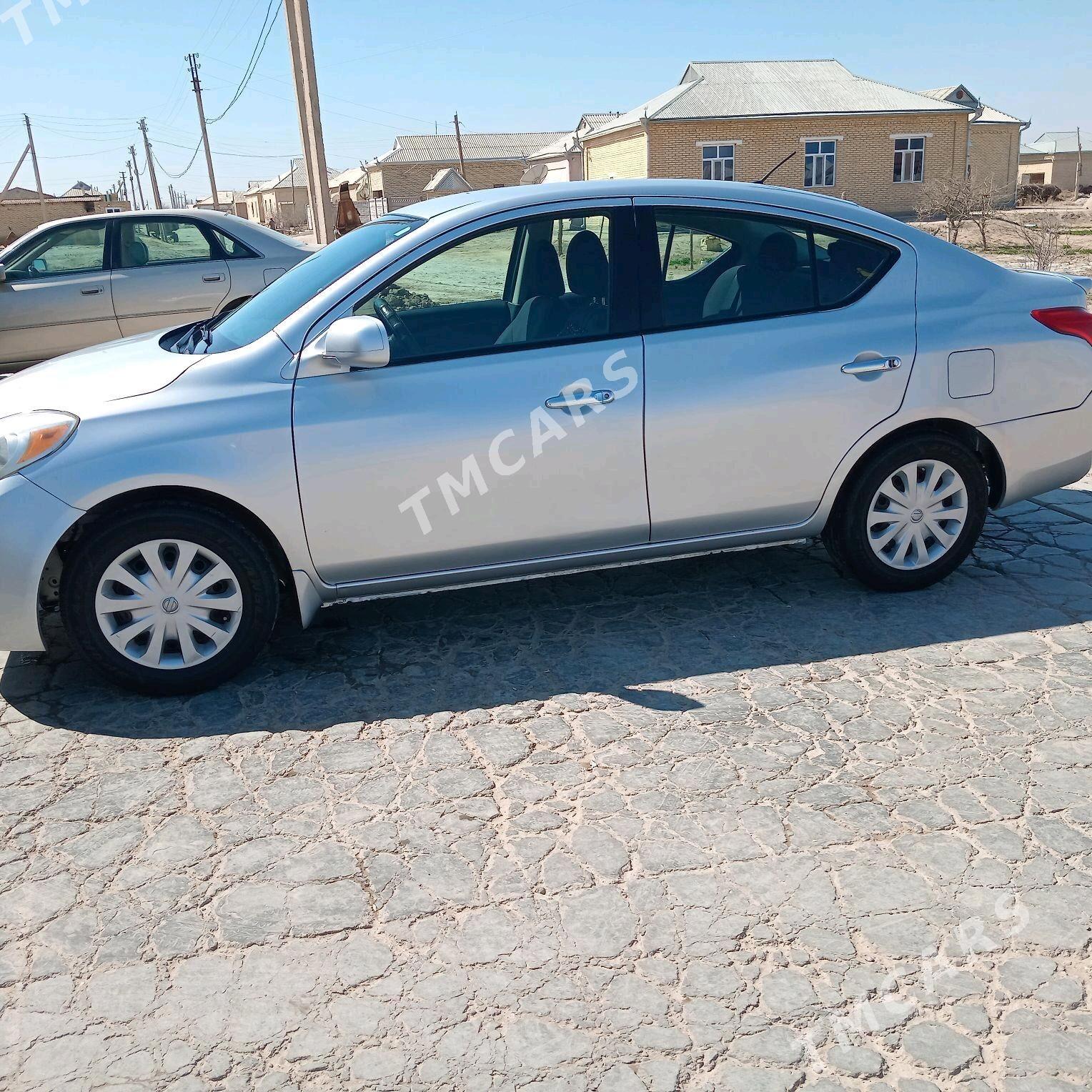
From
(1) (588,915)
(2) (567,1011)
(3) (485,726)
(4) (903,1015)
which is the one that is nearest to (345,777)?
(3) (485,726)

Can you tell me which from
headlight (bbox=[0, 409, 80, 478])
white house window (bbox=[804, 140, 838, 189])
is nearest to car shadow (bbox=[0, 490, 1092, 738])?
headlight (bbox=[0, 409, 80, 478])

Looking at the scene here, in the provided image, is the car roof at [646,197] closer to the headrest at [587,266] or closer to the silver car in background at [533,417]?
the silver car in background at [533,417]

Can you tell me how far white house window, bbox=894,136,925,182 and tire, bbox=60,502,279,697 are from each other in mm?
46772

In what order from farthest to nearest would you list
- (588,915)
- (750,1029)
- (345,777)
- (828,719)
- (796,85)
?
(796,85) → (828,719) → (345,777) → (588,915) → (750,1029)

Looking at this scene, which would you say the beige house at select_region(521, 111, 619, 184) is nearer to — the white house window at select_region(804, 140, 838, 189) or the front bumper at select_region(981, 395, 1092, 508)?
the white house window at select_region(804, 140, 838, 189)

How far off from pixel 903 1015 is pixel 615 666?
1.93 meters

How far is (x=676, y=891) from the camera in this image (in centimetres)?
288

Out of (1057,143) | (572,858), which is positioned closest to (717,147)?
(572,858)

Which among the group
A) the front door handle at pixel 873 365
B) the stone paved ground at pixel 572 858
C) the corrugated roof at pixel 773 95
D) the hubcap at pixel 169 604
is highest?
the corrugated roof at pixel 773 95

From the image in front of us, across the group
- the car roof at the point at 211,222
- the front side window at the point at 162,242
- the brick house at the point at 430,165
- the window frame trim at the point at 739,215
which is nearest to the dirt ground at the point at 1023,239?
the car roof at the point at 211,222

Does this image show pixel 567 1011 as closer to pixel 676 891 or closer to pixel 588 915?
pixel 588 915

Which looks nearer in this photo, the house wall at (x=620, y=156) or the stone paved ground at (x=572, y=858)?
the stone paved ground at (x=572, y=858)

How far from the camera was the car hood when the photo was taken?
13.1 ft

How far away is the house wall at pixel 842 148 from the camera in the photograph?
141 feet
